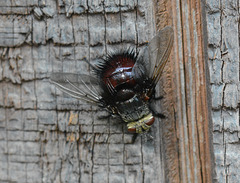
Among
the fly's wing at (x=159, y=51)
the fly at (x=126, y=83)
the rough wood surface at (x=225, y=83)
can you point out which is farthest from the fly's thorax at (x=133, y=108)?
the rough wood surface at (x=225, y=83)

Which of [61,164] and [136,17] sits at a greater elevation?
[136,17]

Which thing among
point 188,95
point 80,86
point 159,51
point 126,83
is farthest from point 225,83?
point 80,86

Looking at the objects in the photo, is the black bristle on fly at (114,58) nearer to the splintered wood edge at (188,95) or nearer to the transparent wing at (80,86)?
the transparent wing at (80,86)

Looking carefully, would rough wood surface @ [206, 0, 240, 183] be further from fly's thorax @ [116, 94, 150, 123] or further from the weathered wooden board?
fly's thorax @ [116, 94, 150, 123]

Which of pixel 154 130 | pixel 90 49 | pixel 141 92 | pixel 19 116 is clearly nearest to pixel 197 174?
pixel 154 130

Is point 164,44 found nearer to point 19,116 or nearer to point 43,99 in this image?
point 43,99

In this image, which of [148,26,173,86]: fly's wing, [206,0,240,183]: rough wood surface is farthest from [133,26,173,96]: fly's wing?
[206,0,240,183]: rough wood surface
